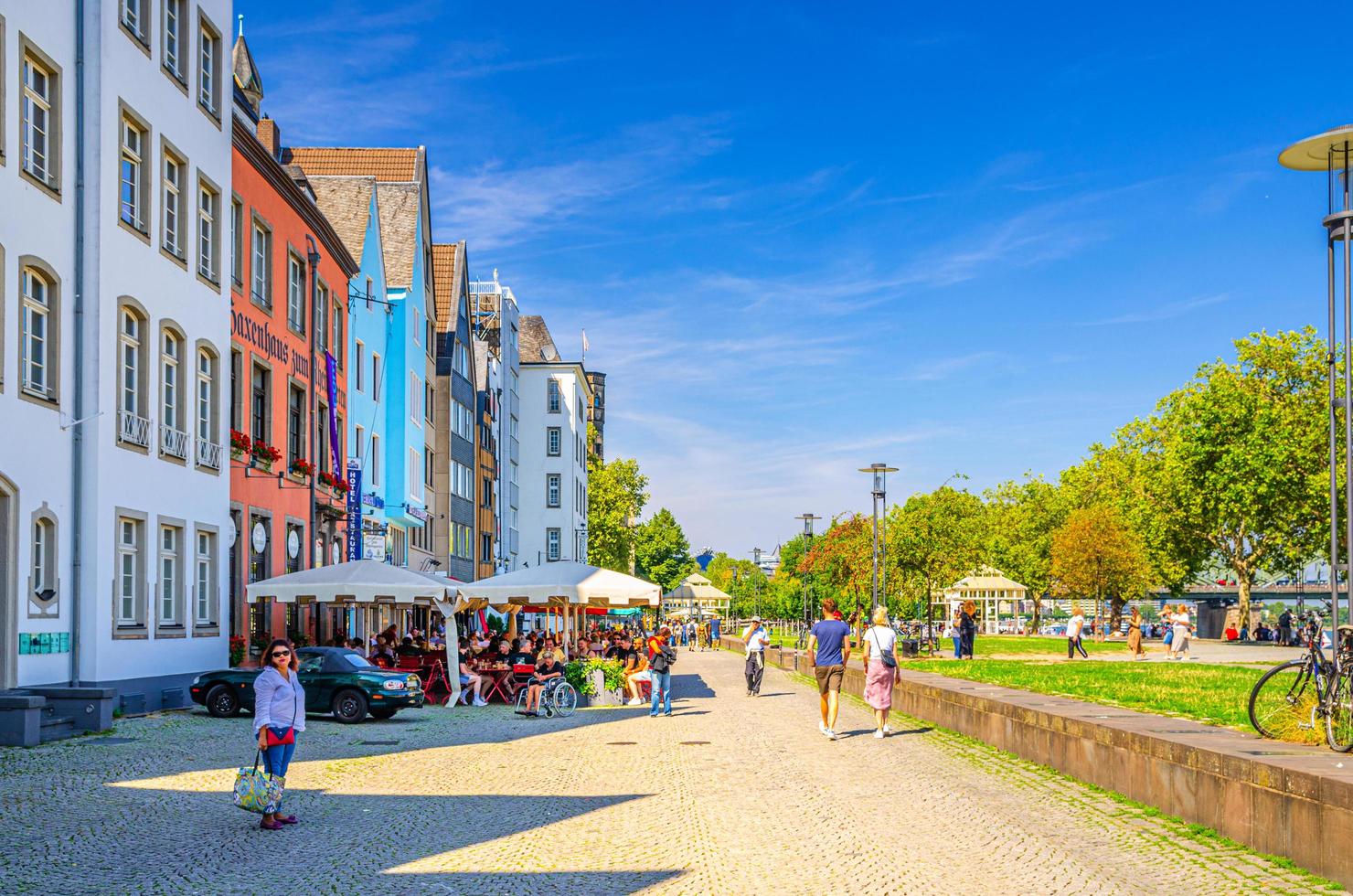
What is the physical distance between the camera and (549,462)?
94.8 m

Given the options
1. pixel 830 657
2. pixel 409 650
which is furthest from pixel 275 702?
pixel 409 650

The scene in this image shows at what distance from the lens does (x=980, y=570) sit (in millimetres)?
100688

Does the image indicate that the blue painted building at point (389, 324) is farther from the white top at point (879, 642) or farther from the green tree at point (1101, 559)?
the green tree at point (1101, 559)

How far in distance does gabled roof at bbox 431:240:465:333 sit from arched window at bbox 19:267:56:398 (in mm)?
40022

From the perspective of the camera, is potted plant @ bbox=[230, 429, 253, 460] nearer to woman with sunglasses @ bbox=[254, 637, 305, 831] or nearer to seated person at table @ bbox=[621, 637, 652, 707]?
seated person at table @ bbox=[621, 637, 652, 707]

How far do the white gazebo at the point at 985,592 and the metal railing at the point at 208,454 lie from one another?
30.8 metres

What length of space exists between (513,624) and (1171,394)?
42.1 meters

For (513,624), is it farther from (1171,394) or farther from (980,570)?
(980,570)

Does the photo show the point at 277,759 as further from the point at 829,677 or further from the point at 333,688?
the point at 333,688

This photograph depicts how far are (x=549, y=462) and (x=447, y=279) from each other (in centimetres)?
3160

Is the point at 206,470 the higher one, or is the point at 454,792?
the point at 206,470

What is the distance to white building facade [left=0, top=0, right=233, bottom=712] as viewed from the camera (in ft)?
67.6

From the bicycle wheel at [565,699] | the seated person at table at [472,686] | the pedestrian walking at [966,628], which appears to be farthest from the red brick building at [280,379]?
the pedestrian walking at [966,628]

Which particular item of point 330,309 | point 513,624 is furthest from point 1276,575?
point 330,309
